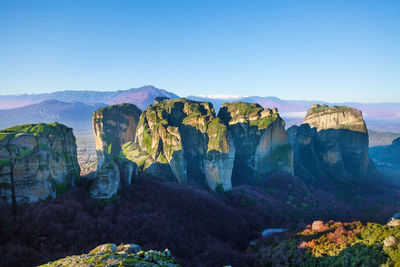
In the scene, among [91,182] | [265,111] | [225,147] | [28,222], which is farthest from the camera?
[265,111]

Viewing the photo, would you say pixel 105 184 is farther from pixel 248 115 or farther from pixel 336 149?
pixel 336 149

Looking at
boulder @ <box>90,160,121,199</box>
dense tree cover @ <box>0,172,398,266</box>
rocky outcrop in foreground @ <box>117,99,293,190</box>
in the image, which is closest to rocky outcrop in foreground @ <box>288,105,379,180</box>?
rocky outcrop in foreground @ <box>117,99,293,190</box>

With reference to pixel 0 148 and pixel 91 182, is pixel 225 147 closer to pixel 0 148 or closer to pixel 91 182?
pixel 91 182

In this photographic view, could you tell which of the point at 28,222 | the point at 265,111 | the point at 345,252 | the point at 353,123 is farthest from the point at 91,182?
the point at 353,123

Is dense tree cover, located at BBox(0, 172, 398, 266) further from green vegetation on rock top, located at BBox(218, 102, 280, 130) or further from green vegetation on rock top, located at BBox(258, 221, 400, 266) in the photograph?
green vegetation on rock top, located at BBox(218, 102, 280, 130)

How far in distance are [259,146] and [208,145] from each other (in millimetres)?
16236

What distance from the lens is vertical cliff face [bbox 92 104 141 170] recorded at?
232ft

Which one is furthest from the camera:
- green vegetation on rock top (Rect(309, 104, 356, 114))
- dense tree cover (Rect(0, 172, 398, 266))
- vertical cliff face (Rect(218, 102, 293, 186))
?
green vegetation on rock top (Rect(309, 104, 356, 114))

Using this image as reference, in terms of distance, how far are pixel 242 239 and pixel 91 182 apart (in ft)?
90.9

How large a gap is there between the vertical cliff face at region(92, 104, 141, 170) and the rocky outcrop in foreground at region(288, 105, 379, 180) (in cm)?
5883

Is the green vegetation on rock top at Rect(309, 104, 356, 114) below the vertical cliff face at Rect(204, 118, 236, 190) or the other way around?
the other way around

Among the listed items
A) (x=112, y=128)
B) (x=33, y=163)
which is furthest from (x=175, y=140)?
(x=112, y=128)

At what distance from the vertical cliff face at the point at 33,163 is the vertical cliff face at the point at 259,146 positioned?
4343cm

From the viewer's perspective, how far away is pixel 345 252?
928 inches
